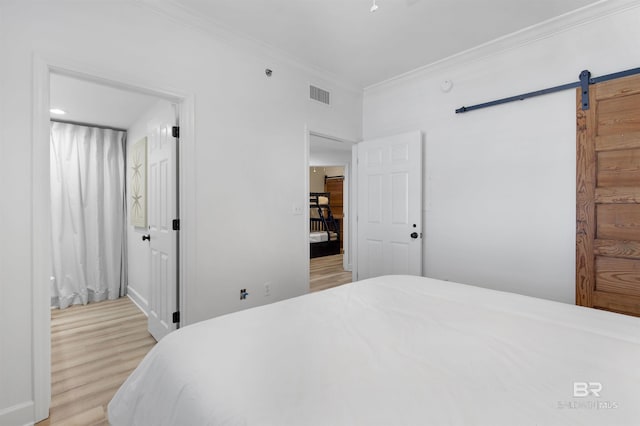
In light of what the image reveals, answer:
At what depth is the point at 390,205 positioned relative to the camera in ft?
11.5

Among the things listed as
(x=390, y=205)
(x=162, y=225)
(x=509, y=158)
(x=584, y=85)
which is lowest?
(x=162, y=225)

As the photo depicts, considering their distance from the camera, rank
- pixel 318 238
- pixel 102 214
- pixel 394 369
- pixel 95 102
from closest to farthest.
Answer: pixel 394 369
pixel 95 102
pixel 102 214
pixel 318 238

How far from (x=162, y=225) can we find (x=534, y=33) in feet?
11.7

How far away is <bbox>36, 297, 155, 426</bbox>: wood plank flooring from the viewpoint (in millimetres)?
1855

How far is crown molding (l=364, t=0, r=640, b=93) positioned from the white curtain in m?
3.91

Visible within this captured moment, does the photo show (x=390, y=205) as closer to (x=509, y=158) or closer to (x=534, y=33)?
(x=509, y=158)

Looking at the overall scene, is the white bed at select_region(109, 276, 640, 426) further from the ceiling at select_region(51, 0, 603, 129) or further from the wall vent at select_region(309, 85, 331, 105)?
the wall vent at select_region(309, 85, 331, 105)

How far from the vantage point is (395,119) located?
3578 mm

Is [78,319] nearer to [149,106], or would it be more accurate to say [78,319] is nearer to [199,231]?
[199,231]

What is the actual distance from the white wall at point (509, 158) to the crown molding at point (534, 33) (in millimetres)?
28

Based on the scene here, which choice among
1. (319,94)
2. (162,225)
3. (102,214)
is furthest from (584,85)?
(102,214)

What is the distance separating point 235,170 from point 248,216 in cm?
42

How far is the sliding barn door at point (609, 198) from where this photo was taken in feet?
7.07

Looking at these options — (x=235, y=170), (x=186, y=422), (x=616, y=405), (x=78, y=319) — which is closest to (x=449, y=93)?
(x=235, y=170)
